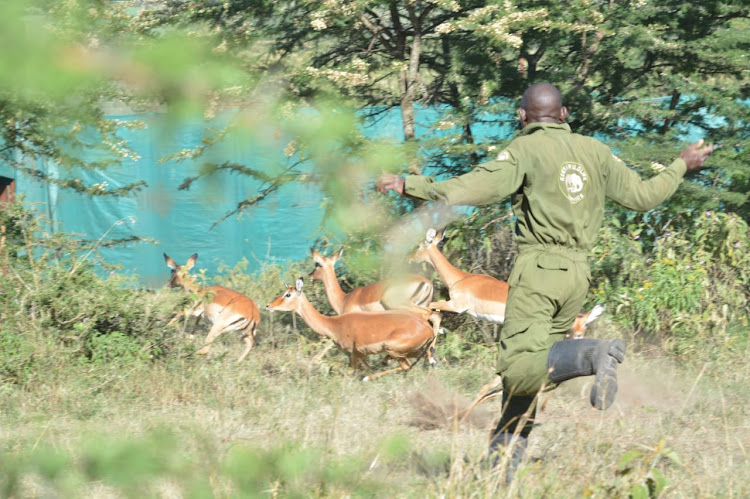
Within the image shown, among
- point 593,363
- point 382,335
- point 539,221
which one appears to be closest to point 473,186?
point 539,221

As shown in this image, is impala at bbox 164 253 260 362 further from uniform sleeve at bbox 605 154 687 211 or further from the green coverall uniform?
uniform sleeve at bbox 605 154 687 211

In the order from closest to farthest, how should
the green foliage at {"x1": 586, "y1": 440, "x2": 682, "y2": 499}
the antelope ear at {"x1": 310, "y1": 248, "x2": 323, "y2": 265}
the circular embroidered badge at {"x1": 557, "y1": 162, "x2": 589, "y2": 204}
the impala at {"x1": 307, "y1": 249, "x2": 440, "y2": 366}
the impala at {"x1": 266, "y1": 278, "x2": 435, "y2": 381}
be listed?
the green foliage at {"x1": 586, "y1": 440, "x2": 682, "y2": 499}, the circular embroidered badge at {"x1": 557, "y1": 162, "x2": 589, "y2": 204}, the impala at {"x1": 266, "y1": 278, "x2": 435, "y2": 381}, the impala at {"x1": 307, "y1": 249, "x2": 440, "y2": 366}, the antelope ear at {"x1": 310, "y1": 248, "x2": 323, "y2": 265}

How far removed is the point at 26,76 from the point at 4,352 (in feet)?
18.9

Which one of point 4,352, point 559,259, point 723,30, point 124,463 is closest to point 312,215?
point 124,463

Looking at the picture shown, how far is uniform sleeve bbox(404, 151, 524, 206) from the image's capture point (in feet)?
14.1

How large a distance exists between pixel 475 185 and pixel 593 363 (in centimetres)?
99

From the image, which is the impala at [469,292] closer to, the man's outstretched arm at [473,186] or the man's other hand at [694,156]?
the man's other hand at [694,156]

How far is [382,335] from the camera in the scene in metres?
8.41

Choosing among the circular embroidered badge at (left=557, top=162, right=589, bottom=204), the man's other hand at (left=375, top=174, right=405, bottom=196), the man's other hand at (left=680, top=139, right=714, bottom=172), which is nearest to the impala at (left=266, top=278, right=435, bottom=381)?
the man's other hand at (left=680, top=139, right=714, bottom=172)

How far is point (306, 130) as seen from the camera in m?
2.39

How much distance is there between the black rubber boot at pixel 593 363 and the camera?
13.2 feet

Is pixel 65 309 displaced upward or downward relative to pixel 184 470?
downward

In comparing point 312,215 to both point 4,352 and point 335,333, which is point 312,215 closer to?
point 4,352

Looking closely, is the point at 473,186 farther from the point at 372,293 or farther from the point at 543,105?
the point at 372,293
